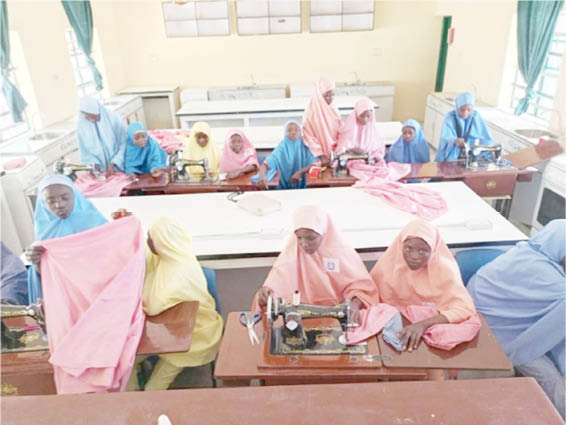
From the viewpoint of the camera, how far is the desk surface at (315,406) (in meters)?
0.94

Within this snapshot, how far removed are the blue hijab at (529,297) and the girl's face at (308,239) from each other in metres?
0.92

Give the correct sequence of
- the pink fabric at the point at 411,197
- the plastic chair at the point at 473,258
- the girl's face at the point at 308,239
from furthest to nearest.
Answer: the pink fabric at the point at 411,197 → the plastic chair at the point at 473,258 → the girl's face at the point at 308,239

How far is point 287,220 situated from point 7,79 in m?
3.88

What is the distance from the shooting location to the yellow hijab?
196 centimetres

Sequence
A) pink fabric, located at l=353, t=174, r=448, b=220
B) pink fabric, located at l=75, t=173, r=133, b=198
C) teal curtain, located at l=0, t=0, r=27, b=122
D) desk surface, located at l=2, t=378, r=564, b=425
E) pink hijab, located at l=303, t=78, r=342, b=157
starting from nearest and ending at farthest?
desk surface, located at l=2, t=378, r=564, b=425 < pink fabric, located at l=353, t=174, r=448, b=220 < pink fabric, located at l=75, t=173, r=133, b=198 < pink hijab, located at l=303, t=78, r=342, b=157 < teal curtain, located at l=0, t=0, r=27, b=122

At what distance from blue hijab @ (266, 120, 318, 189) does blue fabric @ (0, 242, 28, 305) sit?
7.01 ft

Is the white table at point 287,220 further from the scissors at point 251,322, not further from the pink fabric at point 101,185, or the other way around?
the scissors at point 251,322

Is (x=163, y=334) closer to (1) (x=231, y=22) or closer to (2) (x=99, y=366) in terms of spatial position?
(2) (x=99, y=366)

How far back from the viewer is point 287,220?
2732mm

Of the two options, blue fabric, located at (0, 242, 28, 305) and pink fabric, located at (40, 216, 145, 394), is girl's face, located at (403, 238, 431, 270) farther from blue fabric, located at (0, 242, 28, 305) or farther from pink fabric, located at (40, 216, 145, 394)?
blue fabric, located at (0, 242, 28, 305)

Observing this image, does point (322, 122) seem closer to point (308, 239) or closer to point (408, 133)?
point (408, 133)

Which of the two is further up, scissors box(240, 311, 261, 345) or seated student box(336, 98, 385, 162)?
seated student box(336, 98, 385, 162)

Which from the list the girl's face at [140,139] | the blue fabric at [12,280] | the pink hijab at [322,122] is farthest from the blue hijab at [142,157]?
the blue fabric at [12,280]

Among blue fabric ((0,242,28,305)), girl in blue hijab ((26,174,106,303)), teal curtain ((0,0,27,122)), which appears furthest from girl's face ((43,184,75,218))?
teal curtain ((0,0,27,122))
